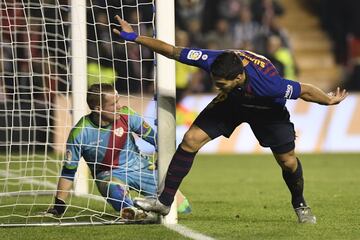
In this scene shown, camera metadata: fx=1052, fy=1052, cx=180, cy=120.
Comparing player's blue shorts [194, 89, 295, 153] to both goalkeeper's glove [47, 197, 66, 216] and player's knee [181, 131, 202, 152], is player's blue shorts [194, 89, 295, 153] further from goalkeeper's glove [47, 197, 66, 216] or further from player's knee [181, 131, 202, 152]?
goalkeeper's glove [47, 197, 66, 216]

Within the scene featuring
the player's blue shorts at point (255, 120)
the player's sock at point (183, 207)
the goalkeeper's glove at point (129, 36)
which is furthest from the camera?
the player's sock at point (183, 207)

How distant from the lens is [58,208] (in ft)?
30.9

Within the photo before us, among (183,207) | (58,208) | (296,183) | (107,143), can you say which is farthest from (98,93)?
(296,183)

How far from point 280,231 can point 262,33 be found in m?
13.9

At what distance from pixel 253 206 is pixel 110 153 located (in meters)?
1.56

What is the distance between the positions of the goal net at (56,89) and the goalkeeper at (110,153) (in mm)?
90

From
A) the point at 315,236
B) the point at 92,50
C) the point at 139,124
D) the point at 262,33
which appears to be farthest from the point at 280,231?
the point at 262,33

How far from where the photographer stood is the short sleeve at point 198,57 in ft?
27.3

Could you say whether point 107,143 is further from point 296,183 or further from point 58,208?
point 296,183

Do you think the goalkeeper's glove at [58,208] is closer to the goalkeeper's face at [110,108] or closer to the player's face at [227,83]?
the goalkeeper's face at [110,108]

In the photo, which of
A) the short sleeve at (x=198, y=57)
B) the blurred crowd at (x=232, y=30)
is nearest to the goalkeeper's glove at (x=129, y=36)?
the short sleeve at (x=198, y=57)

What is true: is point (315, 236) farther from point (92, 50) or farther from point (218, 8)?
point (218, 8)

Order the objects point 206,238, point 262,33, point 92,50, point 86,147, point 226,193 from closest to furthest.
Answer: point 206,238
point 86,147
point 226,193
point 92,50
point 262,33

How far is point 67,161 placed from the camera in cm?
941
